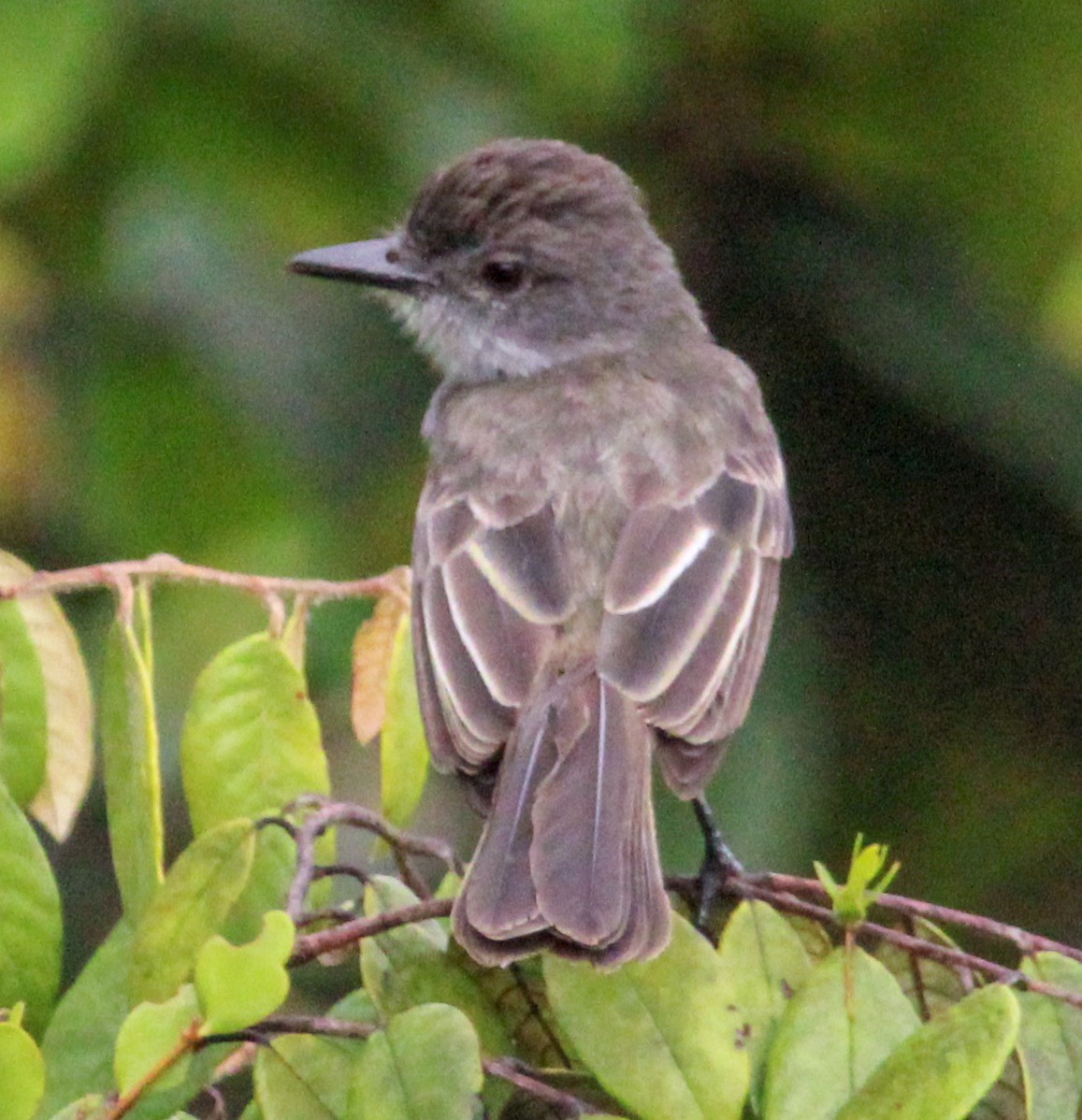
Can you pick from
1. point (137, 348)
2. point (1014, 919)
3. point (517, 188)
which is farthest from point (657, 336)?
point (1014, 919)

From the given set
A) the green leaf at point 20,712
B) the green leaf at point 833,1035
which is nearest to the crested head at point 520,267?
the green leaf at point 20,712

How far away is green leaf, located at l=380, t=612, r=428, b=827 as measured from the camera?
3.14 meters

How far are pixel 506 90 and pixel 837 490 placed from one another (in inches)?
49.6

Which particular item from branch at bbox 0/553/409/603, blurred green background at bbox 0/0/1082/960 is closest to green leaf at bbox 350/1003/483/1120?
branch at bbox 0/553/409/603

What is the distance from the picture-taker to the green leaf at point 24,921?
8.86 ft

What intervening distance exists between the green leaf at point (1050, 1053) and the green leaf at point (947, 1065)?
0.77ft

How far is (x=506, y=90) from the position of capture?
486 centimetres

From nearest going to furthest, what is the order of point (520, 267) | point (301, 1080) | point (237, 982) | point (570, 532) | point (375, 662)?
1. point (237, 982)
2. point (301, 1080)
3. point (375, 662)
4. point (570, 532)
5. point (520, 267)

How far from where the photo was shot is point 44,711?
296cm

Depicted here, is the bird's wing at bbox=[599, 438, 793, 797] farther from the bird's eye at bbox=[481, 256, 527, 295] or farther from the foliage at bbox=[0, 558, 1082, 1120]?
the bird's eye at bbox=[481, 256, 527, 295]

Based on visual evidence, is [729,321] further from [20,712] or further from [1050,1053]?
[1050,1053]

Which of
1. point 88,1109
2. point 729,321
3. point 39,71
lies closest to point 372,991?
point 88,1109

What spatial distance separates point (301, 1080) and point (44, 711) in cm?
80

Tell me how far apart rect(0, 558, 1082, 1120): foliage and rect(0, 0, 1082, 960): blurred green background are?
151 cm
